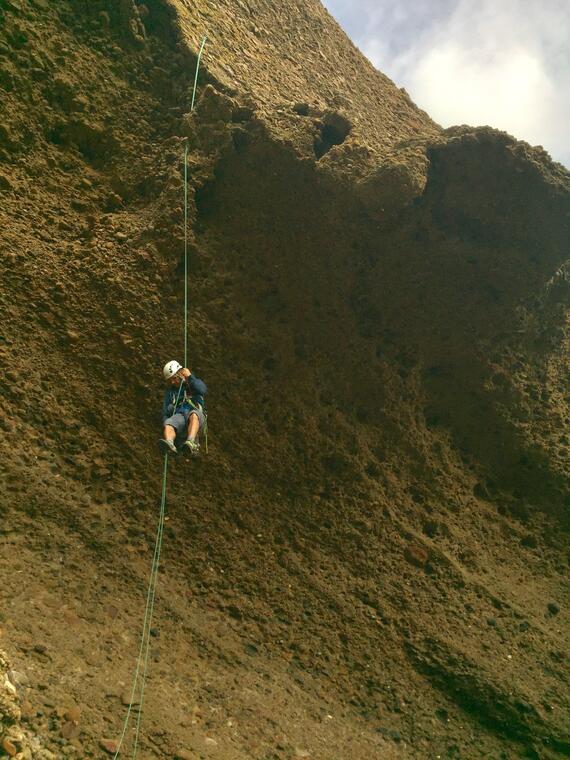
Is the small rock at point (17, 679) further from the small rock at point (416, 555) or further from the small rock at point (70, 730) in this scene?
the small rock at point (416, 555)

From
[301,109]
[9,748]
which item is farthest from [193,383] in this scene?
[301,109]

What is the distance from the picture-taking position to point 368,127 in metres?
8.77

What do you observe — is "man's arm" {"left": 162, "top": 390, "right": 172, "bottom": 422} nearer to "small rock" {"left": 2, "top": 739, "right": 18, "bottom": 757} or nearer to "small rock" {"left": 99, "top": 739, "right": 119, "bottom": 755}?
"small rock" {"left": 99, "top": 739, "right": 119, "bottom": 755}

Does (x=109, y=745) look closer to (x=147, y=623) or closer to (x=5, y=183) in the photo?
(x=147, y=623)

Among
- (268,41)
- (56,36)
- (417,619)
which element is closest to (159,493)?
(417,619)

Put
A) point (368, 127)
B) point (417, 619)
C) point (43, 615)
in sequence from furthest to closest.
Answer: point (368, 127), point (417, 619), point (43, 615)

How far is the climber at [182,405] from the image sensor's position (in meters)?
6.18

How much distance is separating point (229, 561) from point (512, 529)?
11.2ft

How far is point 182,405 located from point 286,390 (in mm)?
1475

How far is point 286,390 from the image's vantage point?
739 cm

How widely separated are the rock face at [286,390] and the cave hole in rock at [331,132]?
0.03 meters

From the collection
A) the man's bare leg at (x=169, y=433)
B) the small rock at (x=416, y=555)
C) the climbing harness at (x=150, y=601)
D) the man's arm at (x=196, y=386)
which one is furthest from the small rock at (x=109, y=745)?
the small rock at (x=416, y=555)

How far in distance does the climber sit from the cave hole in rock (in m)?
3.20

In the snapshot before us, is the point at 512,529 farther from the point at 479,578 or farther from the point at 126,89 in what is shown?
the point at 126,89
